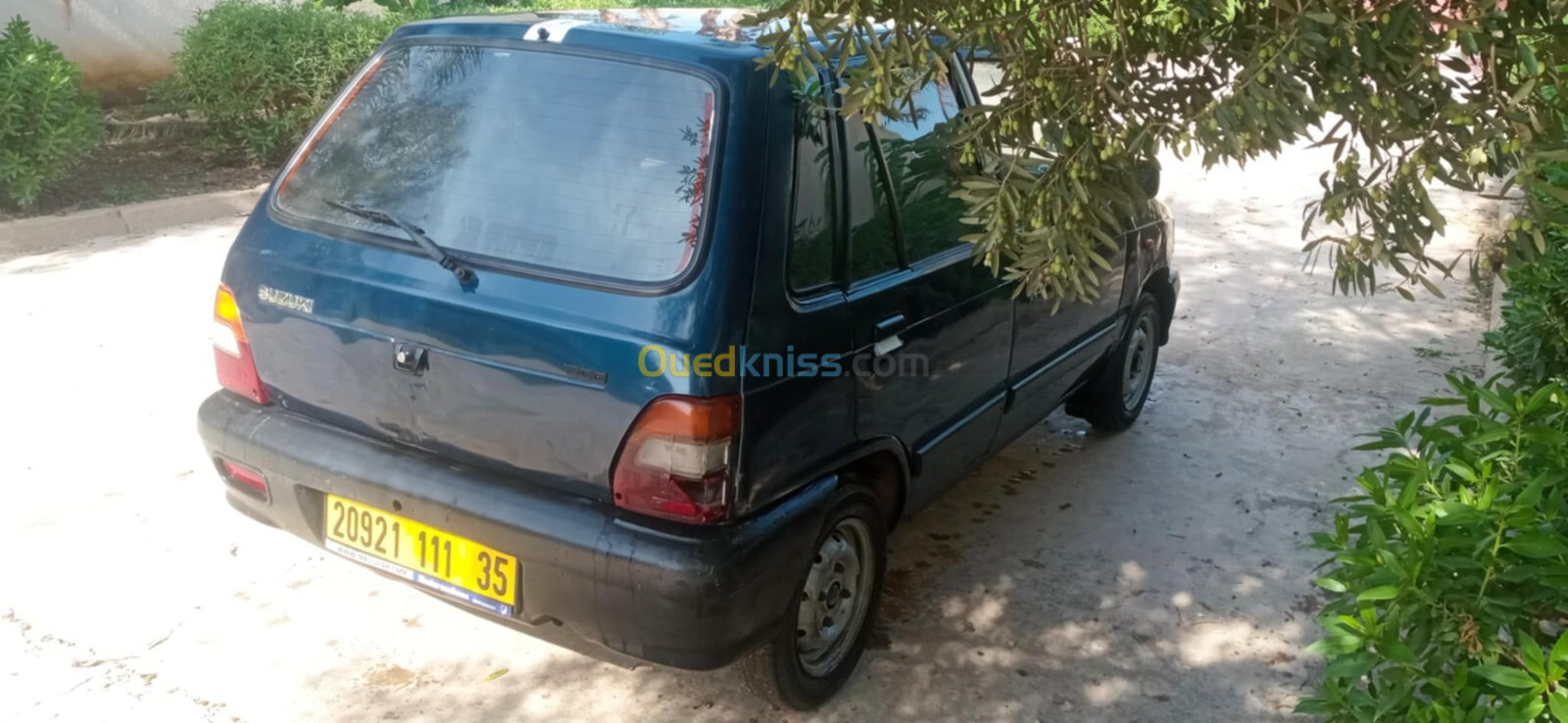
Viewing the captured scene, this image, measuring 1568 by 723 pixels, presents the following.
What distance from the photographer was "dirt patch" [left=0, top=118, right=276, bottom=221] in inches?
301

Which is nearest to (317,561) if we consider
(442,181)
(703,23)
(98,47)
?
(442,181)

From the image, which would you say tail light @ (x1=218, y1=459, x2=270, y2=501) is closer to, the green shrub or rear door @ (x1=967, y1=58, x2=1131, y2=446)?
rear door @ (x1=967, y1=58, x2=1131, y2=446)

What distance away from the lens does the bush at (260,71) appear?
852 cm

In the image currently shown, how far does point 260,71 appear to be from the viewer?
335 inches

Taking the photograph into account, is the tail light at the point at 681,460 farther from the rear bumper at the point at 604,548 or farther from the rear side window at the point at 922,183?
the rear side window at the point at 922,183

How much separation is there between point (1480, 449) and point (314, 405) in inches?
106

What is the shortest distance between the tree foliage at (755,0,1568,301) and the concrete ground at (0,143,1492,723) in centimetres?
146

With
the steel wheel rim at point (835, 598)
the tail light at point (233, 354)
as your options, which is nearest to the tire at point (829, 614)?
the steel wheel rim at point (835, 598)

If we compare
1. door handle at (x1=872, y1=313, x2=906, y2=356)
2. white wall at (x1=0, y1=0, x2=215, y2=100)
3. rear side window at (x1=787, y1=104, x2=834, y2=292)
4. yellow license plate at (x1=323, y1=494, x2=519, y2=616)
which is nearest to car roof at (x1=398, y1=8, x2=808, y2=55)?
rear side window at (x1=787, y1=104, x2=834, y2=292)

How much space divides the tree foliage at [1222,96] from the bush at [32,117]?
6.68 metres

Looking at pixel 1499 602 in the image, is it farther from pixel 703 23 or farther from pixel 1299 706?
pixel 703 23

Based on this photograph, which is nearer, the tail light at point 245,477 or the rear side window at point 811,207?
the rear side window at point 811,207

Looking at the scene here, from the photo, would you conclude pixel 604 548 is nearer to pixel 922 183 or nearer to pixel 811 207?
pixel 811 207

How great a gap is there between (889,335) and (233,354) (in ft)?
5.73
